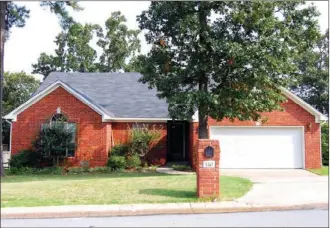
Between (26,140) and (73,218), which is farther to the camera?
(26,140)

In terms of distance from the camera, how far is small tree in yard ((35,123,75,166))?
18812 mm

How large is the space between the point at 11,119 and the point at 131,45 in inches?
832

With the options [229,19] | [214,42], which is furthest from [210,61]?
[229,19]

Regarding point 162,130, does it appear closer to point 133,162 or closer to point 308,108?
point 133,162

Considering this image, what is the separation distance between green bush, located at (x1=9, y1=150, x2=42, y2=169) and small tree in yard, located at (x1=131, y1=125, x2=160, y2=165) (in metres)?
4.65

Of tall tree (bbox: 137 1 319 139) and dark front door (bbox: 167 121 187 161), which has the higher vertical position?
tall tree (bbox: 137 1 319 139)

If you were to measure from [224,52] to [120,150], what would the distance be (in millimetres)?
7849

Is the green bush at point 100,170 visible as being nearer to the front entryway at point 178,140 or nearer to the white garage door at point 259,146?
the front entryway at point 178,140

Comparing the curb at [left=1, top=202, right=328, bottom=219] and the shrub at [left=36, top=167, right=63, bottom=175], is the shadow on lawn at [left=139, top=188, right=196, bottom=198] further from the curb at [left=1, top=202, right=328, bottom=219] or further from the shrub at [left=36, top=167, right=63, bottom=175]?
the shrub at [left=36, top=167, right=63, bottom=175]

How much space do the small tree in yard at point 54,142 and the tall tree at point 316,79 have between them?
24.8 meters

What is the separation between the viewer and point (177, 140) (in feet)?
74.4

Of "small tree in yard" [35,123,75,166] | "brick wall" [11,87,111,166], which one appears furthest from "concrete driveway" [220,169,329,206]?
"small tree in yard" [35,123,75,166]

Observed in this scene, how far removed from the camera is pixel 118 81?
965 inches

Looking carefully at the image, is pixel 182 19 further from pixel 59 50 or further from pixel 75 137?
pixel 59 50
